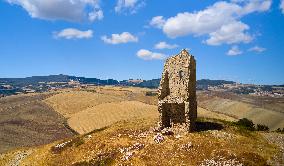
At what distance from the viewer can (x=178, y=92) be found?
5028 centimetres

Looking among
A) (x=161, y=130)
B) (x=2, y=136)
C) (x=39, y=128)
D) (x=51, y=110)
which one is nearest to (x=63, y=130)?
(x=39, y=128)

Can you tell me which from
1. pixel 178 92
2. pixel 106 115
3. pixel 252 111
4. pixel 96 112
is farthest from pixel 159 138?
pixel 252 111

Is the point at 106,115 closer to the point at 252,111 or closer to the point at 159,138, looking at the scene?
the point at 252,111

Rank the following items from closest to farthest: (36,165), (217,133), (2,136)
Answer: (217,133) < (36,165) < (2,136)

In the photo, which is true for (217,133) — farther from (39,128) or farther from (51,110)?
(51,110)

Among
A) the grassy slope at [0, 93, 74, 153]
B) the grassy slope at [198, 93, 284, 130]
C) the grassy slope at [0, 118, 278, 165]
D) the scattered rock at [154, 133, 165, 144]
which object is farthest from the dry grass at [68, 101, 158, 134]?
the scattered rock at [154, 133, 165, 144]

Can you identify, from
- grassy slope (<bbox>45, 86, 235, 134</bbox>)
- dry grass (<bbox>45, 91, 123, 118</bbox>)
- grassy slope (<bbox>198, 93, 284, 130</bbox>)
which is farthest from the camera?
dry grass (<bbox>45, 91, 123, 118</bbox>)

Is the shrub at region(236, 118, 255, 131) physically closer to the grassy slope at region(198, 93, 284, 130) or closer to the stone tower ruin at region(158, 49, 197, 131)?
the stone tower ruin at region(158, 49, 197, 131)

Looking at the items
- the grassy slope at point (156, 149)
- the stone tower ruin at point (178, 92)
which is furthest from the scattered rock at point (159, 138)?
the stone tower ruin at point (178, 92)

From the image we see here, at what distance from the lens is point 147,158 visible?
42344 millimetres

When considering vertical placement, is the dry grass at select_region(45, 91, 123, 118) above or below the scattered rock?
below

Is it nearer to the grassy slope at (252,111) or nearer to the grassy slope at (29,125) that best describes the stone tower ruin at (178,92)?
the grassy slope at (29,125)

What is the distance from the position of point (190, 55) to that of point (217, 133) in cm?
1002

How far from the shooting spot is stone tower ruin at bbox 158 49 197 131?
4809cm
